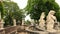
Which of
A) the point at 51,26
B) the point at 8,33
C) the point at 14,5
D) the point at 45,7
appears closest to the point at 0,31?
the point at 8,33

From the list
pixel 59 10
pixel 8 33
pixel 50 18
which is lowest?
pixel 8 33

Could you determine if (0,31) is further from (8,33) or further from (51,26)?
(51,26)

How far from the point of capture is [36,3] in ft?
96.7

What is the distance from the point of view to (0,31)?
10867mm

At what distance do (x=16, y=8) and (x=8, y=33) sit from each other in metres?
27.0

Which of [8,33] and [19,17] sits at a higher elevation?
[19,17]

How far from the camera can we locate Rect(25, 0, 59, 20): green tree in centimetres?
2880

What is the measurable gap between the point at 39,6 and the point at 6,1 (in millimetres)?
8097

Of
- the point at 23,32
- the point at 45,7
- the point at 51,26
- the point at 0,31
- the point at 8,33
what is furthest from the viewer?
the point at 45,7

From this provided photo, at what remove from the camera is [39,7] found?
94.9ft

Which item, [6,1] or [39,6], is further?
Result: [6,1]

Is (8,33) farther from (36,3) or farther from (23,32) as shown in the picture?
(36,3)

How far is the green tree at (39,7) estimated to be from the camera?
2880 cm

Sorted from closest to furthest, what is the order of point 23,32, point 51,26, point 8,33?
point 23,32
point 8,33
point 51,26
